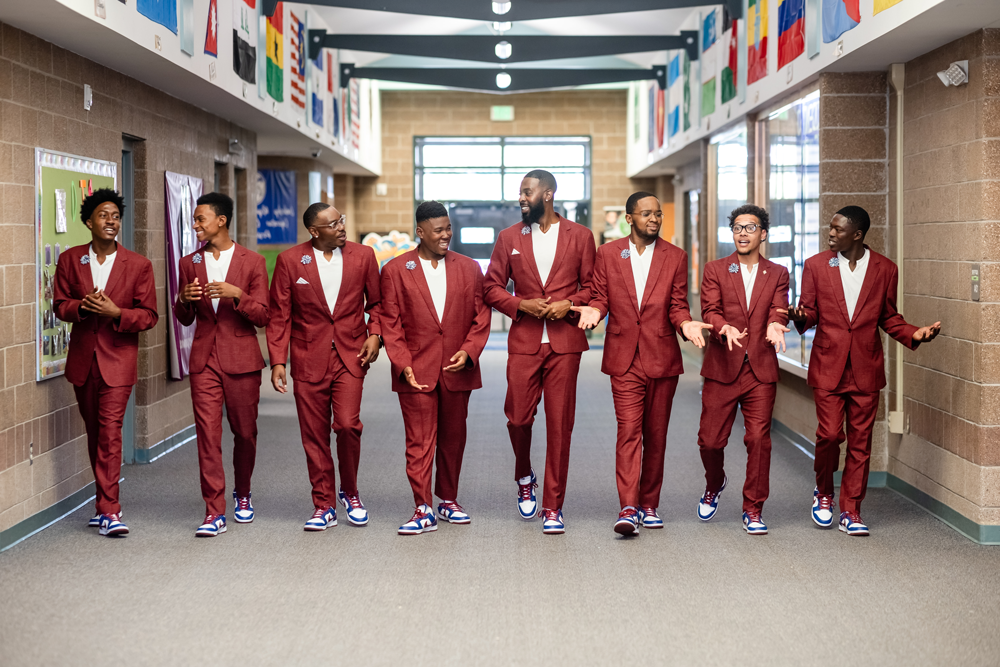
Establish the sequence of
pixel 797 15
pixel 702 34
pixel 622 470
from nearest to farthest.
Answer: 1. pixel 622 470
2. pixel 797 15
3. pixel 702 34

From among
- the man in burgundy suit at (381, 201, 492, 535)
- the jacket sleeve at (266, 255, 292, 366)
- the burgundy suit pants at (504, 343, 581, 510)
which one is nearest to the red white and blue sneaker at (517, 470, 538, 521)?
the burgundy suit pants at (504, 343, 581, 510)

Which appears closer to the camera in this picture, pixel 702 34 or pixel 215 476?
pixel 215 476

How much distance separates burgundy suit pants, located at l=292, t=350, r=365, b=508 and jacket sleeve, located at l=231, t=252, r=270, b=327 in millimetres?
341

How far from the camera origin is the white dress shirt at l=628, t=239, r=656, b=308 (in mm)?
4980

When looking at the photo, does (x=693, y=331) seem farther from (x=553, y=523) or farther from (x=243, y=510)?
(x=243, y=510)

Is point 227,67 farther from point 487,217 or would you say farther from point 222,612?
point 487,217

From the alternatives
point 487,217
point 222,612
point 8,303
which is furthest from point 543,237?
point 487,217

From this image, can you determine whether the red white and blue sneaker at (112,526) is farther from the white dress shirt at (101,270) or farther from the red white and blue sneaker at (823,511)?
the red white and blue sneaker at (823,511)

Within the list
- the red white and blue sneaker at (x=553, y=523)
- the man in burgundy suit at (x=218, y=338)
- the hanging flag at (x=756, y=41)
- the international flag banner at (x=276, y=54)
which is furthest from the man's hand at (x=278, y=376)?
the international flag banner at (x=276, y=54)

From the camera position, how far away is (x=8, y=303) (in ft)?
16.8

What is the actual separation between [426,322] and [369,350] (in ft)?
0.96

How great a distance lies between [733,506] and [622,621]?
202 cm

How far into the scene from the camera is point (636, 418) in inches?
197

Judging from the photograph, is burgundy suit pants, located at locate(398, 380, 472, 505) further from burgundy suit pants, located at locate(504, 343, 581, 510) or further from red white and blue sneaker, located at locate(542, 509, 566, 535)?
red white and blue sneaker, located at locate(542, 509, 566, 535)
